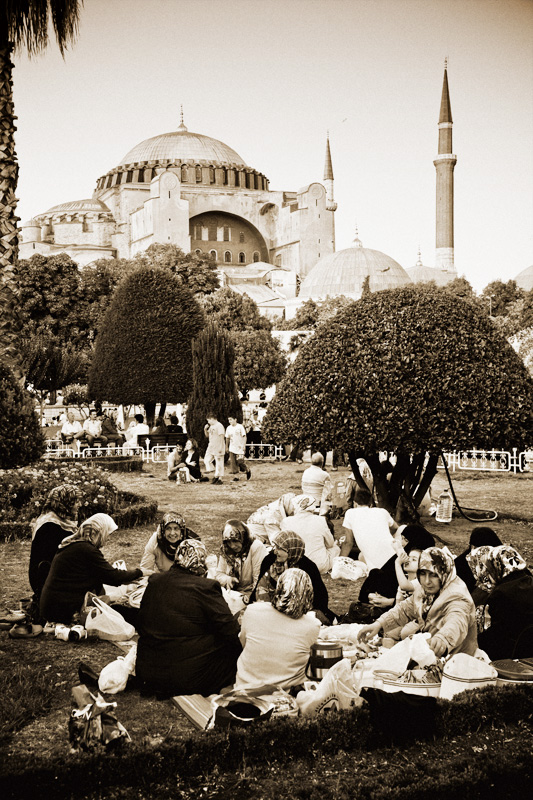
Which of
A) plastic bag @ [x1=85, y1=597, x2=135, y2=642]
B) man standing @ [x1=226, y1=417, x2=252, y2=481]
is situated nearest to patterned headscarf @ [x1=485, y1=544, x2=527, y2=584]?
plastic bag @ [x1=85, y1=597, x2=135, y2=642]

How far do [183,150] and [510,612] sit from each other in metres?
96.4

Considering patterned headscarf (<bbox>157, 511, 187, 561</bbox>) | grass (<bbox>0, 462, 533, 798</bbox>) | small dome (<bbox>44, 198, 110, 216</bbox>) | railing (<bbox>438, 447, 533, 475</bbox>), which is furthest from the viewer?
small dome (<bbox>44, 198, 110, 216</bbox>)

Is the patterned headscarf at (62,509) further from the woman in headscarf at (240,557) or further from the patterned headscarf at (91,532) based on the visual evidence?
the woman in headscarf at (240,557)

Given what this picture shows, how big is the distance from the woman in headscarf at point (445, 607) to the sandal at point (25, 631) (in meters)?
2.37

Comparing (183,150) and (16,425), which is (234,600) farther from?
(183,150)

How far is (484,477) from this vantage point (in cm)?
1547

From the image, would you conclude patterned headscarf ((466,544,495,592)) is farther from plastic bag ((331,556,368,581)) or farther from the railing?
the railing

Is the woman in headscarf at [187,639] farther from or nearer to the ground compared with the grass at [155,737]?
farther from the ground

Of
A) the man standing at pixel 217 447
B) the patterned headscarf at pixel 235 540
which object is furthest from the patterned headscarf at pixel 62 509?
the man standing at pixel 217 447

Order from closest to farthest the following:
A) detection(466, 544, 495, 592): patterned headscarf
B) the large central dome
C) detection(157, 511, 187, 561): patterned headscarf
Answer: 1. detection(466, 544, 495, 592): patterned headscarf
2. detection(157, 511, 187, 561): patterned headscarf
3. the large central dome

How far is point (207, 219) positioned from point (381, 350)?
79.8 meters

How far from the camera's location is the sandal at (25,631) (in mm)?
5496

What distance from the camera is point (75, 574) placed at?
5.50 m

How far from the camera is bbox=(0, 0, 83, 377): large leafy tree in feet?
29.3
